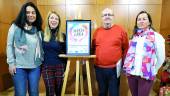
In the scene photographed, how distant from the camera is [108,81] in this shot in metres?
3.04

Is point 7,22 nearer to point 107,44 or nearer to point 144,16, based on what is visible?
point 107,44

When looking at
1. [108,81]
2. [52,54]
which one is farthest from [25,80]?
[108,81]

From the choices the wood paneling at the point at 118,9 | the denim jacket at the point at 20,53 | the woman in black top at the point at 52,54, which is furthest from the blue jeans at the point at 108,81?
the denim jacket at the point at 20,53

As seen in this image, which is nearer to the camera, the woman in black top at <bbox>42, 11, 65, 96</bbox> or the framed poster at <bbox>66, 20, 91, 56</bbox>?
the woman in black top at <bbox>42, 11, 65, 96</bbox>

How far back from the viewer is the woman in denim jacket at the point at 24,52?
254 centimetres

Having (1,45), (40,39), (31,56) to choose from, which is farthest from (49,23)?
(1,45)

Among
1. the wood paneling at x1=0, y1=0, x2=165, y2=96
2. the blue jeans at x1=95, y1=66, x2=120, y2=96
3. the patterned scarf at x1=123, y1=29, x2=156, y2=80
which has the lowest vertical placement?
the blue jeans at x1=95, y1=66, x2=120, y2=96

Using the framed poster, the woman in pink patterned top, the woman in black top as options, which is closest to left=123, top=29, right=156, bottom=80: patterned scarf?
the woman in pink patterned top

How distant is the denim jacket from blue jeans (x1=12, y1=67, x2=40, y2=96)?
0.23ft

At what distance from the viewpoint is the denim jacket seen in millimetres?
2542

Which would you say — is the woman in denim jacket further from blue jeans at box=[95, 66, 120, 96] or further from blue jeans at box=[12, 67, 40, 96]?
blue jeans at box=[95, 66, 120, 96]

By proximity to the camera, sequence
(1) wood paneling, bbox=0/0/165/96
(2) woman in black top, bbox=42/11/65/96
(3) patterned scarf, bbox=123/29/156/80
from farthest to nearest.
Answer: (1) wood paneling, bbox=0/0/165/96 → (2) woman in black top, bbox=42/11/65/96 → (3) patterned scarf, bbox=123/29/156/80

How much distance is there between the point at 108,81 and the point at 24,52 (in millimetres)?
1223

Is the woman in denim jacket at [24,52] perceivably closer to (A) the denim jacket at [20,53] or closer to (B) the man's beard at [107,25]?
(A) the denim jacket at [20,53]
